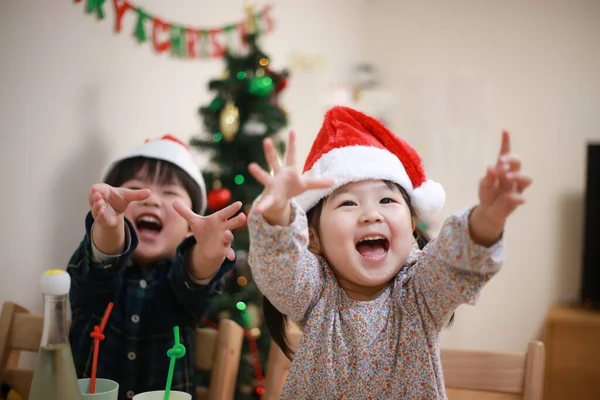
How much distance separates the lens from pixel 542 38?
3.22 m

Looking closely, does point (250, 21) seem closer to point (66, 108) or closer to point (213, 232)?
point (66, 108)

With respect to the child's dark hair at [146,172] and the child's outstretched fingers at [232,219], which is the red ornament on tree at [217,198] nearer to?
the child's dark hair at [146,172]

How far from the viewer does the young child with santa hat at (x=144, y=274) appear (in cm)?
108

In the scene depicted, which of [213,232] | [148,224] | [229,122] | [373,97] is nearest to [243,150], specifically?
[229,122]

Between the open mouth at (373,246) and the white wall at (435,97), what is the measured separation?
1.17 m

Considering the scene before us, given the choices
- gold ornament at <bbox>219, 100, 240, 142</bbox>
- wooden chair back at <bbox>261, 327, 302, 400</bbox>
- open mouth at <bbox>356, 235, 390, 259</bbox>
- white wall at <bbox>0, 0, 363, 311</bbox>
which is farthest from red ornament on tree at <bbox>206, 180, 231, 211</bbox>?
open mouth at <bbox>356, 235, 390, 259</bbox>

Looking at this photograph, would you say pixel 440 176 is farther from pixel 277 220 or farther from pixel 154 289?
pixel 277 220

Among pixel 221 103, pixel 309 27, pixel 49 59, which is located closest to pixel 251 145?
pixel 221 103

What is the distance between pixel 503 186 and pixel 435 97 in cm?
289

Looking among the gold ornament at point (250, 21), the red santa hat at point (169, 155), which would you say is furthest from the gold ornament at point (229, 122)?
the gold ornament at point (250, 21)

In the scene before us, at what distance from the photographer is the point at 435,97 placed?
351 cm

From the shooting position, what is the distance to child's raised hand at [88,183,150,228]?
38.6 inches

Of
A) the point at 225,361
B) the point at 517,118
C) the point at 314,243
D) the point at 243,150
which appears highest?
the point at 517,118

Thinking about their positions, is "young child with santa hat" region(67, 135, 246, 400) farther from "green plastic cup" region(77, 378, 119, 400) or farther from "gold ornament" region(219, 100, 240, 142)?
"gold ornament" region(219, 100, 240, 142)
